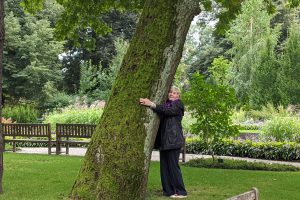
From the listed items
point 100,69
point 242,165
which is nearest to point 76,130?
point 242,165

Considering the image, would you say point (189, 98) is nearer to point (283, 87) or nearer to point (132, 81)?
point (132, 81)

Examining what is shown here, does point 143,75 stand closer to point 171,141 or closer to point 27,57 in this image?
point 171,141

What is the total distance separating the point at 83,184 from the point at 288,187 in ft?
14.0

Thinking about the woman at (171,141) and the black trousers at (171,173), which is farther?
the black trousers at (171,173)

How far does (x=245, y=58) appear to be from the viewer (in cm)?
3738

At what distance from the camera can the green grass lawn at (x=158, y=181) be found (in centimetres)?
805

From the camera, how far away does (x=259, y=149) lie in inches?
579

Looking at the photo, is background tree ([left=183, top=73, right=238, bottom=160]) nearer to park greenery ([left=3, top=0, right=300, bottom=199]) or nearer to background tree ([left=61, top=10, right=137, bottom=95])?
park greenery ([left=3, top=0, right=300, bottom=199])

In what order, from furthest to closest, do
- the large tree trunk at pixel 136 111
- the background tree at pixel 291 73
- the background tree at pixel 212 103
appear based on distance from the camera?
the background tree at pixel 291 73
the background tree at pixel 212 103
the large tree trunk at pixel 136 111

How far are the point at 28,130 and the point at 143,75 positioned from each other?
950 cm

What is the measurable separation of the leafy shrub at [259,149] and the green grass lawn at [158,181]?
3018 mm

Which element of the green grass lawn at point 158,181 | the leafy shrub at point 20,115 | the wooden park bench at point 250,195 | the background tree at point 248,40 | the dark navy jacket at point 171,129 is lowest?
the green grass lawn at point 158,181

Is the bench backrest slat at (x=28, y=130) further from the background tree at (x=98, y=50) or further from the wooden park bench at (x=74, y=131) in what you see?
the background tree at (x=98, y=50)

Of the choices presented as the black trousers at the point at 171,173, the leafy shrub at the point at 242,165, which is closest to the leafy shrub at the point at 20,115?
the leafy shrub at the point at 242,165
